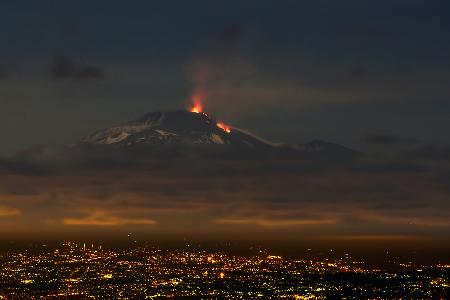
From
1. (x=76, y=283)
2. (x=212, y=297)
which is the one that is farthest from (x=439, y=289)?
(x=76, y=283)

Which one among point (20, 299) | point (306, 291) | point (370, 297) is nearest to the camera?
point (20, 299)

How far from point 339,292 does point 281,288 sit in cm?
1548

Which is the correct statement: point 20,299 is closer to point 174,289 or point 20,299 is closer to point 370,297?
point 174,289

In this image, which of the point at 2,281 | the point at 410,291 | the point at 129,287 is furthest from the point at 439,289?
the point at 2,281

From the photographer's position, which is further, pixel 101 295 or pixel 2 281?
pixel 2 281

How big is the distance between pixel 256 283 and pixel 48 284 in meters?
55.9

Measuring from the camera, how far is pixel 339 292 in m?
181

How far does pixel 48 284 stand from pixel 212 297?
4837 centimetres

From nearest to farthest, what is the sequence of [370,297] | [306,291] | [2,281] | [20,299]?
[20,299]
[370,297]
[306,291]
[2,281]

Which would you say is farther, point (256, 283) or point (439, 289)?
point (256, 283)

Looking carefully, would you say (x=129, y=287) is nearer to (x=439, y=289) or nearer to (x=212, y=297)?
(x=212, y=297)

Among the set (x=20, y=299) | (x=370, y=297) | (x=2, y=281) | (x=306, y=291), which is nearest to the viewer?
(x=20, y=299)

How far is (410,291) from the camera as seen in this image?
181 meters

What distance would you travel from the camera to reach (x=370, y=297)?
561 feet
